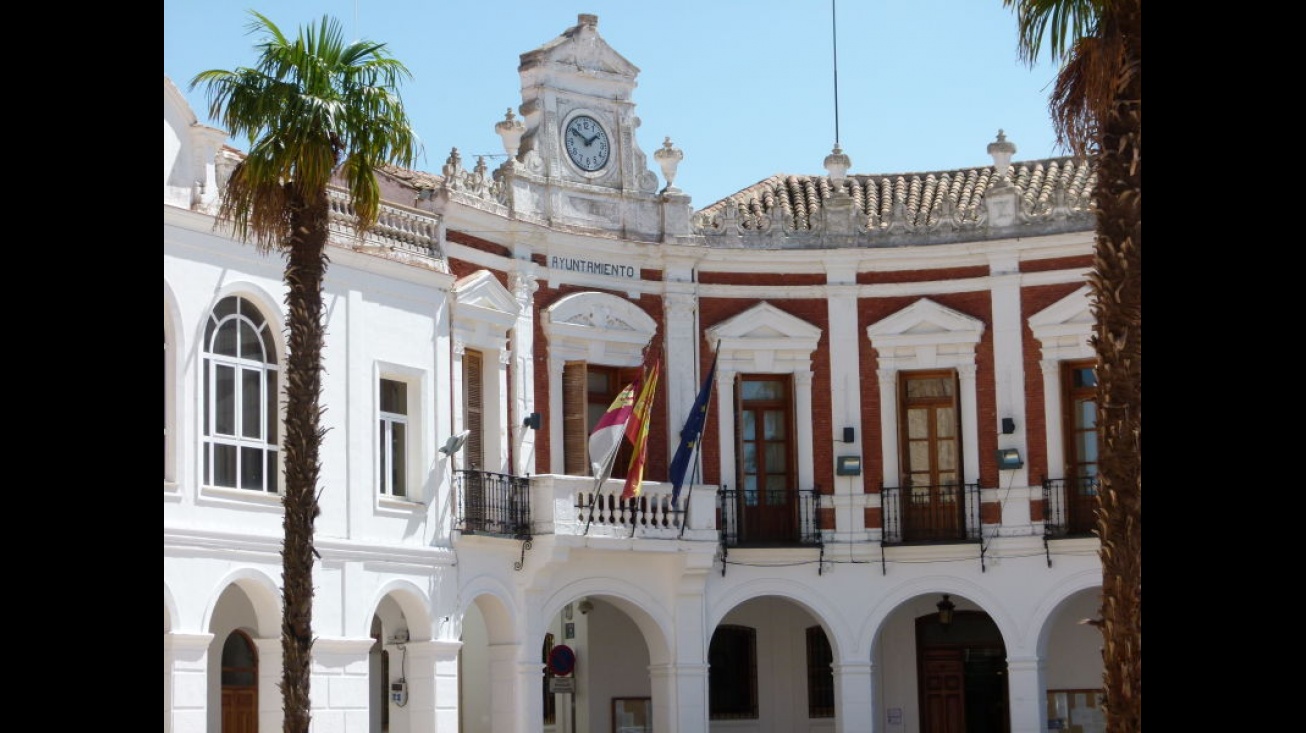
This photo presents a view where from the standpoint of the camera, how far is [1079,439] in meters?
29.7

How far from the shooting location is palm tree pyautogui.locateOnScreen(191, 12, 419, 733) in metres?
17.3

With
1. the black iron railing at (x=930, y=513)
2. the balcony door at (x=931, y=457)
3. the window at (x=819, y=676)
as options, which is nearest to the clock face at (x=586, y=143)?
the balcony door at (x=931, y=457)

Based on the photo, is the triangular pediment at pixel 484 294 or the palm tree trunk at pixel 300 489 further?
the triangular pediment at pixel 484 294

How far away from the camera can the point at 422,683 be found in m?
25.8

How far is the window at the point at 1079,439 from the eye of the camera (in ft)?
95.8

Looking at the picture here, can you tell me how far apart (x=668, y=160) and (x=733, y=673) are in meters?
8.73

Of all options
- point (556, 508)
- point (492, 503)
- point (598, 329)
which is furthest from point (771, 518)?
point (492, 503)

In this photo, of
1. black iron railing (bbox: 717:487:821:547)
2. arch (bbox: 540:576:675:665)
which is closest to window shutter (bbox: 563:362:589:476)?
arch (bbox: 540:576:675:665)

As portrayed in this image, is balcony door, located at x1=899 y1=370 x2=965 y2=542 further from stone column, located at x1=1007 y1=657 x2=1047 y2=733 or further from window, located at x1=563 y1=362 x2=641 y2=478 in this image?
window, located at x1=563 y1=362 x2=641 y2=478

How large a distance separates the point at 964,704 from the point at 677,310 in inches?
321

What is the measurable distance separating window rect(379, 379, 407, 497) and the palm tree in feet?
22.6

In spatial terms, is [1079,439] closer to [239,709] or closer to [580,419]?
[580,419]

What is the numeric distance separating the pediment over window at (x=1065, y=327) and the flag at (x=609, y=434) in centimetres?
687

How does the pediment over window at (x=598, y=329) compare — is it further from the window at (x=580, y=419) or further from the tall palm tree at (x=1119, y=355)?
the tall palm tree at (x=1119, y=355)
